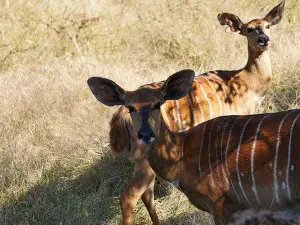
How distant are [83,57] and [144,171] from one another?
3.76 m

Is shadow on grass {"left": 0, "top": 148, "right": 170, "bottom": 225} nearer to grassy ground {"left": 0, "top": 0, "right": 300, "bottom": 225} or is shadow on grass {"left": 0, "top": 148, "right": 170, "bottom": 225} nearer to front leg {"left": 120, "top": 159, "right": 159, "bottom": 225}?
grassy ground {"left": 0, "top": 0, "right": 300, "bottom": 225}

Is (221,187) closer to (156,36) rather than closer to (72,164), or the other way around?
(72,164)

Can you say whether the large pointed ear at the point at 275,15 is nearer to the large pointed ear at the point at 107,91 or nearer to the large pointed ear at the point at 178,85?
the large pointed ear at the point at 178,85

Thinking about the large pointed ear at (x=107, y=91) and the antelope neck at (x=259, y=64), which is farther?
the antelope neck at (x=259, y=64)

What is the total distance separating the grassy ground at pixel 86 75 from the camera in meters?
4.71

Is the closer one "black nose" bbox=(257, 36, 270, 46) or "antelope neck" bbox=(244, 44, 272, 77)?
"black nose" bbox=(257, 36, 270, 46)

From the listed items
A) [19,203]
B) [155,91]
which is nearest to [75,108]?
[19,203]

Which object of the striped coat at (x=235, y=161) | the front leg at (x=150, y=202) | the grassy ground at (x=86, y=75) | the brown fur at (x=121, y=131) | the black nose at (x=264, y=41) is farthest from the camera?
the black nose at (x=264, y=41)

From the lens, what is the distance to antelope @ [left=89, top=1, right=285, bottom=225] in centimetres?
419

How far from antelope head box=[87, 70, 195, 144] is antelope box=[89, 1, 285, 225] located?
1.31 ft

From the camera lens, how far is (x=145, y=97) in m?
3.58

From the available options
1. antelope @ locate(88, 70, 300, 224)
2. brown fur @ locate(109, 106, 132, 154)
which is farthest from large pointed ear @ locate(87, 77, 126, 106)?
brown fur @ locate(109, 106, 132, 154)

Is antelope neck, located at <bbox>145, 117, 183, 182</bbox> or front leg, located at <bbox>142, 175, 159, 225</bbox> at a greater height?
antelope neck, located at <bbox>145, 117, 183, 182</bbox>

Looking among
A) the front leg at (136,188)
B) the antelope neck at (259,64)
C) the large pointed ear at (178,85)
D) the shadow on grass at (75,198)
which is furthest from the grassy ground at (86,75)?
the large pointed ear at (178,85)
